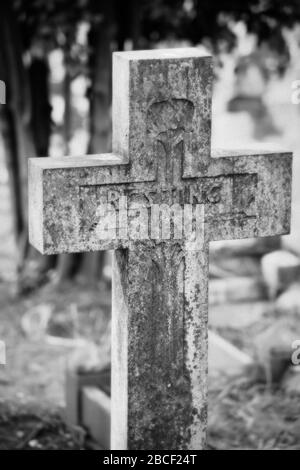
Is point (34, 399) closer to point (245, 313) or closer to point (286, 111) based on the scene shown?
point (245, 313)

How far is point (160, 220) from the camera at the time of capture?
523 cm

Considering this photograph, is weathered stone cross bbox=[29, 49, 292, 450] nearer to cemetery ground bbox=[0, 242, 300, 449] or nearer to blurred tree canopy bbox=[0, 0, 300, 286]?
cemetery ground bbox=[0, 242, 300, 449]

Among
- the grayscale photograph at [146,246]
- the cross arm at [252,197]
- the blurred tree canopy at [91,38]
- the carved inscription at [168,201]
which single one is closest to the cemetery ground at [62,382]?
the grayscale photograph at [146,246]

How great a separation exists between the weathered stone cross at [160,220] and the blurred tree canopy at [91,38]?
397 cm

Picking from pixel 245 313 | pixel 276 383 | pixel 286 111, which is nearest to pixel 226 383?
pixel 276 383

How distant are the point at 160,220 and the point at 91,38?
4.58 meters

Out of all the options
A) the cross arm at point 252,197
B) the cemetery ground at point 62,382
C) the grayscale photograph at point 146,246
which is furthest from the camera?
the cemetery ground at point 62,382

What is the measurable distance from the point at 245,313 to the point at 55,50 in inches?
110

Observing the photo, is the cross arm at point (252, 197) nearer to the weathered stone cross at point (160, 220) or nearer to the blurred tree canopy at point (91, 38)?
the weathered stone cross at point (160, 220)

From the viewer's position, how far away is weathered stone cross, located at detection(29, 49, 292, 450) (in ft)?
16.4

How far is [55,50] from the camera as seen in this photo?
955cm

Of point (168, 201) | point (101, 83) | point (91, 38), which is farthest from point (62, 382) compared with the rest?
point (91, 38)

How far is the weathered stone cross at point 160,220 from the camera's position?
5008 millimetres
